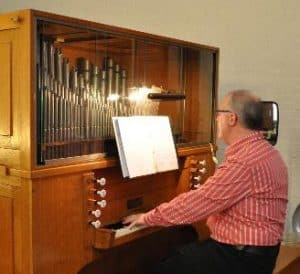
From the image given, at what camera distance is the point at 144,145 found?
265cm

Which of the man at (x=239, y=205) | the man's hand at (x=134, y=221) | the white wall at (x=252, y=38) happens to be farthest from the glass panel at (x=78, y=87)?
the white wall at (x=252, y=38)

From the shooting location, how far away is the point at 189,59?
3256 mm

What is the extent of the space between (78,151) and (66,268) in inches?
21.8

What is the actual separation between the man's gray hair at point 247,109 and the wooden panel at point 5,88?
1.05m

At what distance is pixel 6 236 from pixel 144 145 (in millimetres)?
865

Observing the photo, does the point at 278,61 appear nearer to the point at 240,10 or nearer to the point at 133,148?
the point at 240,10

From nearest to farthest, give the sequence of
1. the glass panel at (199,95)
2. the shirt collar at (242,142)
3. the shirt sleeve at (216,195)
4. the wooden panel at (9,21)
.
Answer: the wooden panel at (9,21)
the shirt sleeve at (216,195)
the shirt collar at (242,142)
the glass panel at (199,95)

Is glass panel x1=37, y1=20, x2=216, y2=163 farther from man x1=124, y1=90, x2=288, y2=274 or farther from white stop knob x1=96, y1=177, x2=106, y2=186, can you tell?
man x1=124, y1=90, x2=288, y2=274

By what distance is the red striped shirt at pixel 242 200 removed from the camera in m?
2.20

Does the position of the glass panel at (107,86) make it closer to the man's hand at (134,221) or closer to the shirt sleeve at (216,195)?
the man's hand at (134,221)

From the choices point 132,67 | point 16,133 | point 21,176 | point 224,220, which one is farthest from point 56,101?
point 224,220

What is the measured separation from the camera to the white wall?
3.61 meters

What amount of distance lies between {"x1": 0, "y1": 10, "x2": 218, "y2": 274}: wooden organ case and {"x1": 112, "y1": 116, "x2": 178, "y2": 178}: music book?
9cm

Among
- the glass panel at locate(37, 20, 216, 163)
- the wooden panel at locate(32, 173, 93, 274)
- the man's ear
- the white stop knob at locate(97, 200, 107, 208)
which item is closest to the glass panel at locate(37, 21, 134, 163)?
the glass panel at locate(37, 20, 216, 163)
